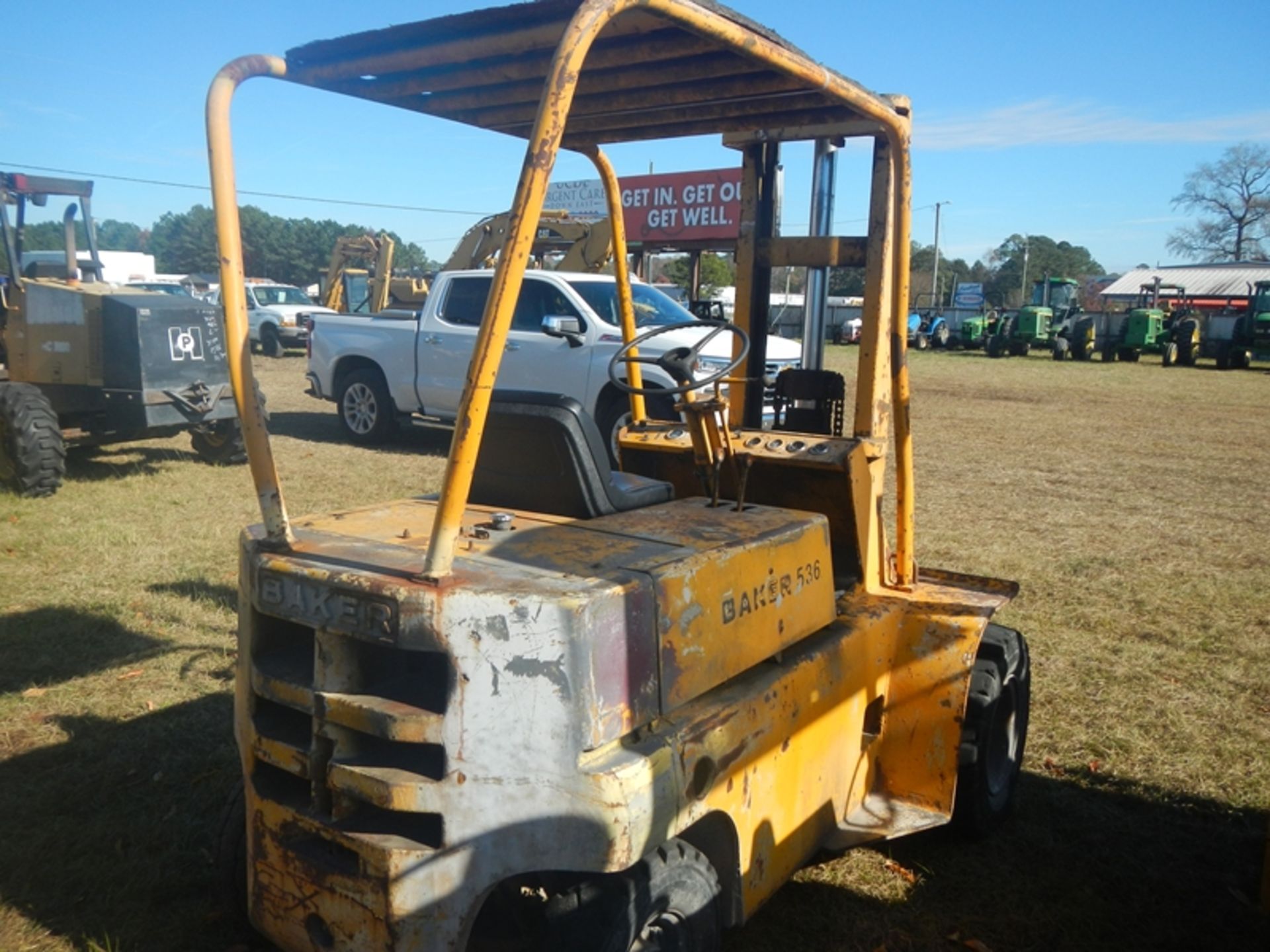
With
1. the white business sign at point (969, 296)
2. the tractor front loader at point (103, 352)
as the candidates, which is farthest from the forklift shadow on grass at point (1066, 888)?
the white business sign at point (969, 296)

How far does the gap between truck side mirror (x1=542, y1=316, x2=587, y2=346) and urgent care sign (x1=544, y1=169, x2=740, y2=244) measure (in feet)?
64.0

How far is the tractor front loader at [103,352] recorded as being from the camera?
29.9 feet

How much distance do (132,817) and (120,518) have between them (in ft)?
15.9

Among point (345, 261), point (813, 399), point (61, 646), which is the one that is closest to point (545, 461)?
point (813, 399)

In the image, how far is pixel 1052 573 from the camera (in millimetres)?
6852

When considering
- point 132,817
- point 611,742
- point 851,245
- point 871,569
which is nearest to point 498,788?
point 611,742

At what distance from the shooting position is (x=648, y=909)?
2.37 metres

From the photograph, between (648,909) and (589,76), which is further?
(589,76)

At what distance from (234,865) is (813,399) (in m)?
2.55

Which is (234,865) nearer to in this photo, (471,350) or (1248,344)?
(471,350)

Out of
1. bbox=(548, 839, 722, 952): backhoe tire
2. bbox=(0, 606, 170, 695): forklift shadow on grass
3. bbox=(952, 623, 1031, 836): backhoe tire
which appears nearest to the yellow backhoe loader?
bbox=(0, 606, 170, 695): forklift shadow on grass

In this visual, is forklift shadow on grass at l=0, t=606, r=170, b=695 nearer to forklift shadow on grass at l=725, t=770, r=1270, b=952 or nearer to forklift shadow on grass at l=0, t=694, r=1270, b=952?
Result: forklift shadow on grass at l=0, t=694, r=1270, b=952

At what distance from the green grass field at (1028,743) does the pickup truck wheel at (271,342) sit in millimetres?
16567

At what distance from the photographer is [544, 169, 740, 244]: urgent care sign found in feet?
A: 98.2
